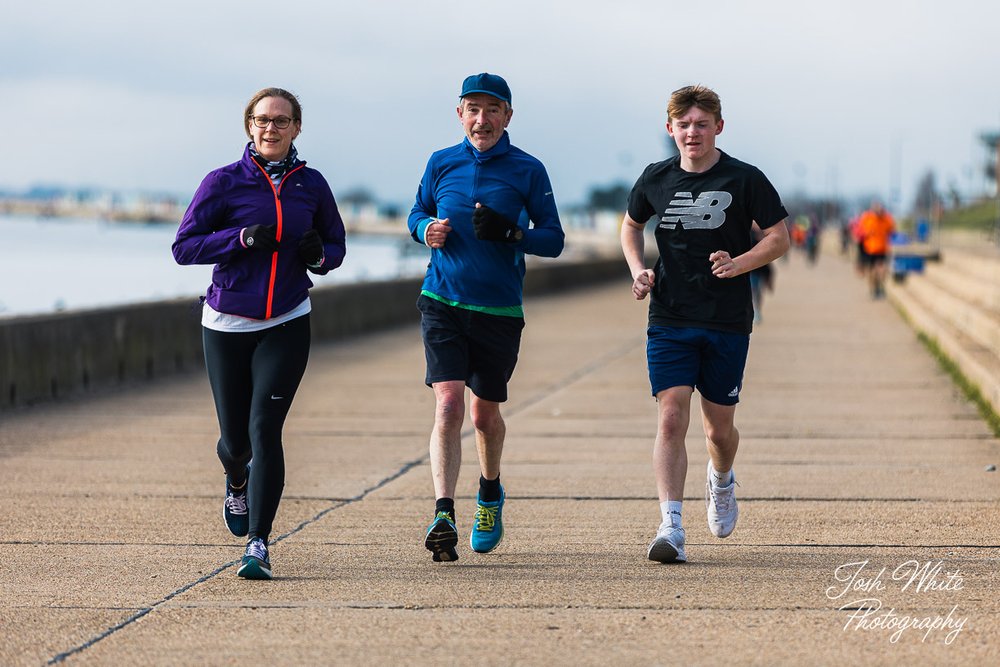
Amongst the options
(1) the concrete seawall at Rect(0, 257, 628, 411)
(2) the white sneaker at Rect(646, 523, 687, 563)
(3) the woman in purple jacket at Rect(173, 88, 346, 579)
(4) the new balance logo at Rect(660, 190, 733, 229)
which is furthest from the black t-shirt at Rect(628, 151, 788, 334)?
(1) the concrete seawall at Rect(0, 257, 628, 411)

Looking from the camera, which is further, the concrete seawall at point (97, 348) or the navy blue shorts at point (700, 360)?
the concrete seawall at point (97, 348)

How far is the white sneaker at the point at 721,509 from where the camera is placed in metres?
6.57

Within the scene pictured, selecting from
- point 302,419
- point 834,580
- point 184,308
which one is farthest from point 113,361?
point 834,580

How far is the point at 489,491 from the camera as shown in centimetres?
650

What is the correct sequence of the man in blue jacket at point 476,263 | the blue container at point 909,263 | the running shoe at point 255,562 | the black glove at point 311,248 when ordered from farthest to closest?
1. the blue container at point 909,263
2. the man in blue jacket at point 476,263
3. the black glove at point 311,248
4. the running shoe at point 255,562

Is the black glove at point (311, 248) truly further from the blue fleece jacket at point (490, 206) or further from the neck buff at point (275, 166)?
the blue fleece jacket at point (490, 206)

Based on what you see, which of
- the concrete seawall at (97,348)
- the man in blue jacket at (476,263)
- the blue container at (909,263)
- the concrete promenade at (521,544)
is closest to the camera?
the concrete promenade at (521,544)

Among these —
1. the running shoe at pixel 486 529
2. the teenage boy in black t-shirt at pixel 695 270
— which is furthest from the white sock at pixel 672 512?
the running shoe at pixel 486 529

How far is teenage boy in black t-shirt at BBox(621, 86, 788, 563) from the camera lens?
6215 mm

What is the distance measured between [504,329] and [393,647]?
1919 millimetres

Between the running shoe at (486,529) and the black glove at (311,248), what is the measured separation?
4.06 ft

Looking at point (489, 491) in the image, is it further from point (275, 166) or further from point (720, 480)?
point (275, 166)

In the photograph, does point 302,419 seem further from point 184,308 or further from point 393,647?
point 393,647

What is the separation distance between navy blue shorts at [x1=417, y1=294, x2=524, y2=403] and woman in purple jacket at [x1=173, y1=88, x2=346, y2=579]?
500mm
